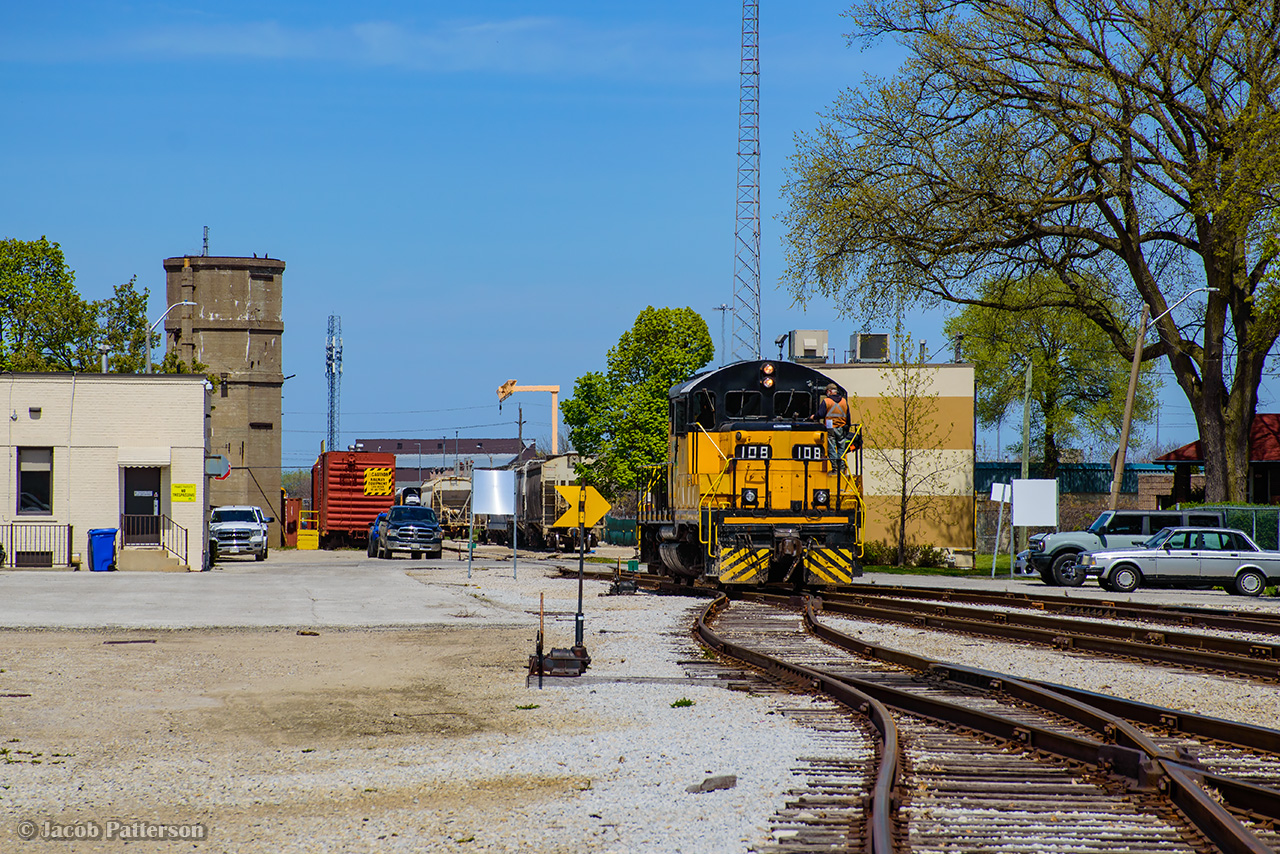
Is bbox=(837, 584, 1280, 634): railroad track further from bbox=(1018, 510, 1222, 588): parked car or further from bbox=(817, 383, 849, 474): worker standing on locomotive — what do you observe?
bbox=(1018, 510, 1222, 588): parked car

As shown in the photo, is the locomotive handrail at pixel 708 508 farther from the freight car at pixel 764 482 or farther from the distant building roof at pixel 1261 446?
the distant building roof at pixel 1261 446

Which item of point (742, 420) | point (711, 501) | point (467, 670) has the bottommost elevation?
point (467, 670)

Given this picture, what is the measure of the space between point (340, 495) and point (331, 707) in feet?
137

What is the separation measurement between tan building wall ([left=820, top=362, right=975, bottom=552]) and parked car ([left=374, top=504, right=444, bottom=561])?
1682 cm

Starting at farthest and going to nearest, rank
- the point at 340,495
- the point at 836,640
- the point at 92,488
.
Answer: the point at 340,495 → the point at 92,488 → the point at 836,640

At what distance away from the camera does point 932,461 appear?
47625 mm

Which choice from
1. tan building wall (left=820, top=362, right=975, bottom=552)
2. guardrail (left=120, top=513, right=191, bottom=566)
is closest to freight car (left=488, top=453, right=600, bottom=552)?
tan building wall (left=820, top=362, right=975, bottom=552)

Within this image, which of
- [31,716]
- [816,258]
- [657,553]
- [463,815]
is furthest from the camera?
[816,258]

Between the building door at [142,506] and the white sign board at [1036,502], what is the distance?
22328 millimetres

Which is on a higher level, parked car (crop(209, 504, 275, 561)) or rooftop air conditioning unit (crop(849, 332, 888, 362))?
rooftop air conditioning unit (crop(849, 332, 888, 362))

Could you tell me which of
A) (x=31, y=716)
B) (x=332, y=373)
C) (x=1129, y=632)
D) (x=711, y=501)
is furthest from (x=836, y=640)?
(x=332, y=373)

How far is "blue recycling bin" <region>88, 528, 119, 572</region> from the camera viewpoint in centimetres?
3006

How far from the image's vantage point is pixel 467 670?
12.7m

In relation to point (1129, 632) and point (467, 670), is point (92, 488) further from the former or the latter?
point (1129, 632)
